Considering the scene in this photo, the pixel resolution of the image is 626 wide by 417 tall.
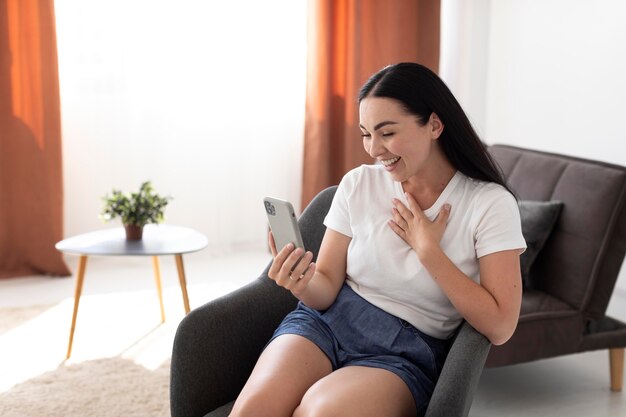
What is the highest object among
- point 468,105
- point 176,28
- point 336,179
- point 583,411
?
point 176,28

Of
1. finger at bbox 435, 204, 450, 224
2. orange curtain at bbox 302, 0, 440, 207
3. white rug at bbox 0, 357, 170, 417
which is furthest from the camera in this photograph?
orange curtain at bbox 302, 0, 440, 207

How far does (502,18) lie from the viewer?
4434mm

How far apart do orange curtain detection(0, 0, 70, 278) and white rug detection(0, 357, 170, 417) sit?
46.5 inches

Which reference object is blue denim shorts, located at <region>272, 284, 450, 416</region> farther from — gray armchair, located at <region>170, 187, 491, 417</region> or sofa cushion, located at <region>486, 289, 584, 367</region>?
sofa cushion, located at <region>486, 289, 584, 367</region>

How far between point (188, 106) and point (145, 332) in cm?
143

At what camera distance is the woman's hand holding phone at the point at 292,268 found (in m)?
1.75

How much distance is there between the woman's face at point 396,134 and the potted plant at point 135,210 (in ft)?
4.49

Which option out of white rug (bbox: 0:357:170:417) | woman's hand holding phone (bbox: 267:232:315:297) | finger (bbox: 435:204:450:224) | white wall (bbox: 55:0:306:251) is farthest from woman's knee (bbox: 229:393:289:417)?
white wall (bbox: 55:0:306:251)

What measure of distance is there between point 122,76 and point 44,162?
1.91 ft

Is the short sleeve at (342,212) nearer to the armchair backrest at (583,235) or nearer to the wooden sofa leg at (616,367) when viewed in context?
the armchair backrest at (583,235)

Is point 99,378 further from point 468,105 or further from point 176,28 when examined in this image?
point 468,105

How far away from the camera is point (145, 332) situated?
3.20 metres

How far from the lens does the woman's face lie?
69.7 inches

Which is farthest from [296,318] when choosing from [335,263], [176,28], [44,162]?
[176,28]
